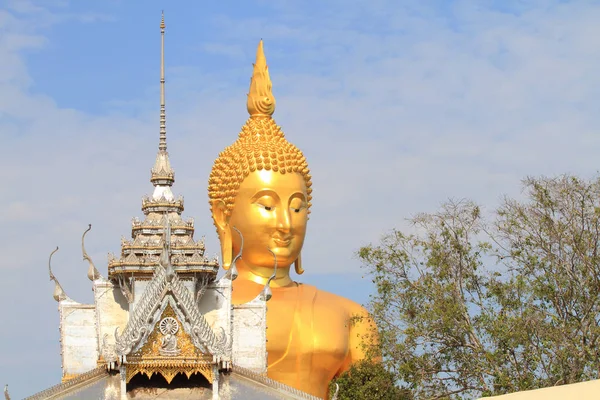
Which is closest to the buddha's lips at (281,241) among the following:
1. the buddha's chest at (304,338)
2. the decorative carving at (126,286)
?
the buddha's chest at (304,338)

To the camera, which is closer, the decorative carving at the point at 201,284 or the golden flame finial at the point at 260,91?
the decorative carving at the point at 201,284

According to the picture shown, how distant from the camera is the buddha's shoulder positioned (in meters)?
34.6

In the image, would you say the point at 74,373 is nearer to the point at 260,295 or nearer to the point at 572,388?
the point at 260,295

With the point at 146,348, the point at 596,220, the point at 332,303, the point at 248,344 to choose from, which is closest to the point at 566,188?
the point at 596,220

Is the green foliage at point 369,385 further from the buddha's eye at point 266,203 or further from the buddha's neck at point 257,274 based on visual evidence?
the buddha's eye at point 266,203

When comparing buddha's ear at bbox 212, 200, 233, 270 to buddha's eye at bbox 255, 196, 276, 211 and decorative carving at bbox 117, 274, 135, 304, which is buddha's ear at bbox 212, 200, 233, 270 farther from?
decorative carving at bbox 117, 274, 135, 304

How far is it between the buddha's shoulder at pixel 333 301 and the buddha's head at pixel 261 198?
0.86m

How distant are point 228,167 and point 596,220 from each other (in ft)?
24.9

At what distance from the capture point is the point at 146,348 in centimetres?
2744

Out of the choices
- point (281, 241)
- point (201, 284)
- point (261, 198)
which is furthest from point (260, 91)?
point (201, 284)

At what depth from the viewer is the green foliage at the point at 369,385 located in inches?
1310

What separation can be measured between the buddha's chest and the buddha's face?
102cm

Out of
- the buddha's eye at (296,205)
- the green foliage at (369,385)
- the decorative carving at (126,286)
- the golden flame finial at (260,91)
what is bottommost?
the green foliage at (369,385)

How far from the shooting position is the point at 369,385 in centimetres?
3328
